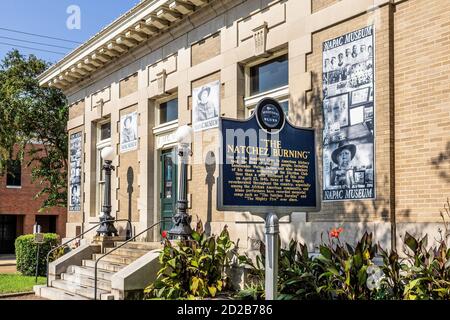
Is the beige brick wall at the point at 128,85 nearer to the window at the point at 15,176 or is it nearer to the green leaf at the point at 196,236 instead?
the green leaf at the point at 196,236

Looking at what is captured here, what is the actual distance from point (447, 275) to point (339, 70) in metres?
4.12

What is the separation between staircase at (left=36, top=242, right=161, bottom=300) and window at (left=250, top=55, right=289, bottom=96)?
4287mm

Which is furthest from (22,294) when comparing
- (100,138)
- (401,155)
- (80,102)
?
(401,155)

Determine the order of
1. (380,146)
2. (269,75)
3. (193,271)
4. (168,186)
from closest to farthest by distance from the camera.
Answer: (380,146), (193,271), (269,75), (168,186)

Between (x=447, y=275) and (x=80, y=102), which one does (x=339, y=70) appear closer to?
(x=447, y=275)

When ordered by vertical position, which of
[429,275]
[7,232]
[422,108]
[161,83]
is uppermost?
[161,83]

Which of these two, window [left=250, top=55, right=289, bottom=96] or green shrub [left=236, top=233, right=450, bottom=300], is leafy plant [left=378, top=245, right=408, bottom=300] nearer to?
green shrub [left=236, top=233, right=450, bottom=300]

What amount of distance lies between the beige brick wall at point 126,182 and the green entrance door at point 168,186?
1004 mm

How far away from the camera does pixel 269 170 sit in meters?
6.93

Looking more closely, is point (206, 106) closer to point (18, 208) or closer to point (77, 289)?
point (77, 289)

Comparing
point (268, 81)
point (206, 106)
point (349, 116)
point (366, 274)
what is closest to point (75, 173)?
point (206, 106)

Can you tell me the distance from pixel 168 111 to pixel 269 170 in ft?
28.9

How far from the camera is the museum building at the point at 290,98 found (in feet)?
27.7

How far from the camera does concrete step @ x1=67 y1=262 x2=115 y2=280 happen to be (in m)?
12.3
